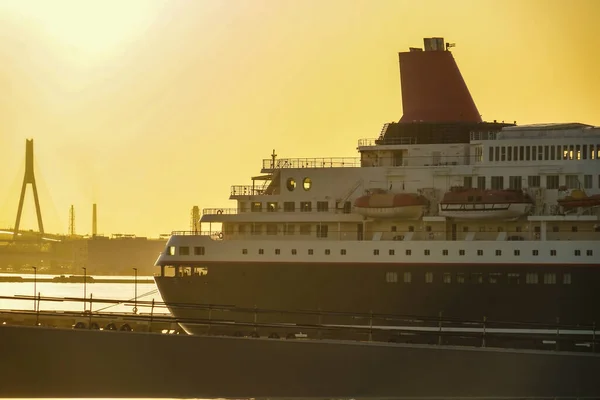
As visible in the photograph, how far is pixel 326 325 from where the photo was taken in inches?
1978

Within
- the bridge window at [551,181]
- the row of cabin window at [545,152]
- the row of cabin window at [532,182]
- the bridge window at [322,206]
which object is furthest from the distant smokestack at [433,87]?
the bridge window at [551,181]

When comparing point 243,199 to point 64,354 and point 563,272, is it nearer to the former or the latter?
point 563,272

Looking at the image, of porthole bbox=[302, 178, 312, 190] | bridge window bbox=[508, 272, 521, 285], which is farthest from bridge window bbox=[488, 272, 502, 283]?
porthole bbox=[302, 178, 312, 190]

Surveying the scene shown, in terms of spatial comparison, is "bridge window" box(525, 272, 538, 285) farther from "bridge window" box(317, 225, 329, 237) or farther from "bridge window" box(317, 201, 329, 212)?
"bridge window" box(317, 201, 329, 212)

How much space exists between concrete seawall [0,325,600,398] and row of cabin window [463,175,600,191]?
45.5 feet

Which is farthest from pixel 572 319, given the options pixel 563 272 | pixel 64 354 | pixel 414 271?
pixel 64 354

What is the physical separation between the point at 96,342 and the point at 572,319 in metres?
18.2

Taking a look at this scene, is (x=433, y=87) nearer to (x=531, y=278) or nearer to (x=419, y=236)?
(x=419, y=236)

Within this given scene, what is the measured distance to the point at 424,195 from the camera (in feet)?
190

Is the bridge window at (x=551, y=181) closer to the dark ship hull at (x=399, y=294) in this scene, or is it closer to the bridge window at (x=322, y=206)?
the dark ship hull at (x=399, y=294)

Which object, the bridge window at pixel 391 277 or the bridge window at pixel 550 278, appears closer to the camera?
the bridge window at pixel 550 278

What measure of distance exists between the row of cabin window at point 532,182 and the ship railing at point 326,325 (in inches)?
200

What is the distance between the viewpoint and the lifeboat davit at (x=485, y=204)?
55.8m

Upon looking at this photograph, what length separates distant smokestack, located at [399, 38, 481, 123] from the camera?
60969mm
